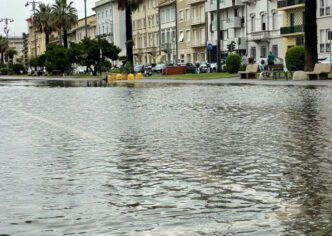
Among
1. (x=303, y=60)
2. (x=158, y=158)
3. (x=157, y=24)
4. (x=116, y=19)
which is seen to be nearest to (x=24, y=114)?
(x=158, y=158)

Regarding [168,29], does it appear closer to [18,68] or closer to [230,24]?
[230,24]

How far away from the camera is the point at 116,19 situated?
124 m

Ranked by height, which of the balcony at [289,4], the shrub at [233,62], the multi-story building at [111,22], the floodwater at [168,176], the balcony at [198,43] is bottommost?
the floodwater at [168,176]

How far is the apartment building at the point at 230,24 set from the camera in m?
78.7

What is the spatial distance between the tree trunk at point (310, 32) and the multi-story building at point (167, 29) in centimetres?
5975

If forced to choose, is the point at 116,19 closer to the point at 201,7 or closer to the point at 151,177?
the point at 201,7

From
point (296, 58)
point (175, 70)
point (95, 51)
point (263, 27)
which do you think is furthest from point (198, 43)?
point (296, 58)

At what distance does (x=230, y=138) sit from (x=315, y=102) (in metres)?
8.52

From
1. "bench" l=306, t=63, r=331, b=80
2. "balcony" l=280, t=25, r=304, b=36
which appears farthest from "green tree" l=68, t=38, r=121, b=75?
"bench" l=306, t=63, r=331, b=80

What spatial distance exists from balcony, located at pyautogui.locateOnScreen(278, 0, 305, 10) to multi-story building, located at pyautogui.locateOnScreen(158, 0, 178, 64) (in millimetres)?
28192

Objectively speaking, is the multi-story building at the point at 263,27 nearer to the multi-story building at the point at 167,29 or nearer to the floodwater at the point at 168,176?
the multi-story building at the point at 167,29

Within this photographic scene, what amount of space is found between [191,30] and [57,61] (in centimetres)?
1895

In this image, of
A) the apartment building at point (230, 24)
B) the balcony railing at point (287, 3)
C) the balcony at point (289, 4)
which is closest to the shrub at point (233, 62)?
the balcony at point (289, 4)

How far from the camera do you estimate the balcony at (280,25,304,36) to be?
67312mm
